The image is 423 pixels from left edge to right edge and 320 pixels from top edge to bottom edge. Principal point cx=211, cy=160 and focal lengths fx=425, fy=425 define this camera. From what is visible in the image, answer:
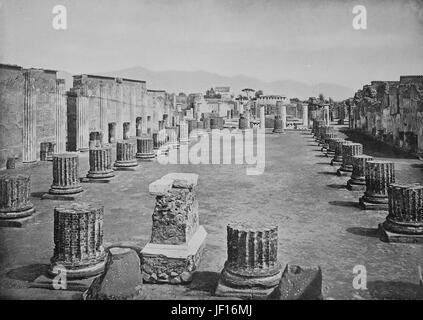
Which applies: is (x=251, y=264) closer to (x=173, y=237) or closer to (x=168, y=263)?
(x=168, y=263)

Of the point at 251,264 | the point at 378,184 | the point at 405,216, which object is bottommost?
the point at 251,264

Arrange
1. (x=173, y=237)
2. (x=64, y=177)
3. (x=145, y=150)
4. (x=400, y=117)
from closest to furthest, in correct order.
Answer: (x=173, y=237)
(x=64, y=177)
(x=145, y=150)
(x=400, y=117)

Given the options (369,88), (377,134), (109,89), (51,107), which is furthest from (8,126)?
(369,88)

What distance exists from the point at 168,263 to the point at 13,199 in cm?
493

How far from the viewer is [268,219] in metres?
9.58

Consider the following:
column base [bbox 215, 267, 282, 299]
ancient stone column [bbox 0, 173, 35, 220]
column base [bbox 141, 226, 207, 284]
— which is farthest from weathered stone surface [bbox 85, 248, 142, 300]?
ancient stone column [bbox 0, 173, 35, 220]

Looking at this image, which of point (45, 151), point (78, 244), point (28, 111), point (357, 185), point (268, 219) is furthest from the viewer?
point (45, 151)

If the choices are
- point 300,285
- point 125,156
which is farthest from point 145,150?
point 300,285

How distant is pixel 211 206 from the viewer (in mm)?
10836

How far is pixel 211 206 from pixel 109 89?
17.7 m

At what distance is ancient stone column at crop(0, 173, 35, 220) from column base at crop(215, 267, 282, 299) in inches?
223

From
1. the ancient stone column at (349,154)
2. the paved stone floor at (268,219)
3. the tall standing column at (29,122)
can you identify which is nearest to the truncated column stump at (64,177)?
the paved stone floor at (268,219)

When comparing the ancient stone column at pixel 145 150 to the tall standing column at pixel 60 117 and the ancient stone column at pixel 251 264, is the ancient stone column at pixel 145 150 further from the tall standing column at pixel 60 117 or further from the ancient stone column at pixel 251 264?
the ancient stone column at pixel 251 264

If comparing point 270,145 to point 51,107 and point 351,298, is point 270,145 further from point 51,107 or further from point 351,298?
point 351,298
